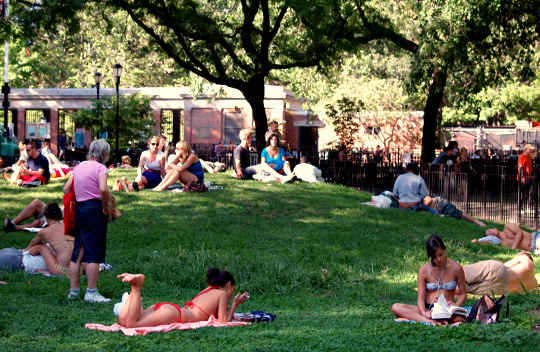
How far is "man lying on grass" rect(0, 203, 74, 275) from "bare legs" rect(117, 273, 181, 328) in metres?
3.04

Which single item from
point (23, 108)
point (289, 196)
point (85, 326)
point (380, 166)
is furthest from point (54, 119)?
point (85, 326)

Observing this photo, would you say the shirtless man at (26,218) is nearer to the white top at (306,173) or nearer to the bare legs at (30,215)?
the bare legs at (30,215)

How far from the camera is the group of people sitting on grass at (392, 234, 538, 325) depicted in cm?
707

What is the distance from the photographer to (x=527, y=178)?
17.5 metres

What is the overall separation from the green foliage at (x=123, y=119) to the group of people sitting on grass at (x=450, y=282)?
926 inches

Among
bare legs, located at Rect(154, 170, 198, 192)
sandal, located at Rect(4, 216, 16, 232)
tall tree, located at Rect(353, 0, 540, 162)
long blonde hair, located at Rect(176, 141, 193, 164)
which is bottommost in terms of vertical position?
sandal, located at Rect(4, 216, 16, 232)

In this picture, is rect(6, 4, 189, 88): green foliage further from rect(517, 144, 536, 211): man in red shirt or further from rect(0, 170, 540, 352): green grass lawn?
rect(0, 170, 540, 352): green grass lawn

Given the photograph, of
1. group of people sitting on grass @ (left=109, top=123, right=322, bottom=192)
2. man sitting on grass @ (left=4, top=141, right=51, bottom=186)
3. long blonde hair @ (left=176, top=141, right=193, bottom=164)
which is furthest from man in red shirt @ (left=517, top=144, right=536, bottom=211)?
man sitting on grass @ (left=4, top=141, right=51, bottom=186)

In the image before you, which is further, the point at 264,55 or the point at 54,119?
the point at 54,119

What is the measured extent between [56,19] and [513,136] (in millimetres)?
36112

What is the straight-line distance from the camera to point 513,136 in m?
48.8

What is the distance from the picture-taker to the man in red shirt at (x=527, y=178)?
17297 mm

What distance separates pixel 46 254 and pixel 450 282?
5.03m

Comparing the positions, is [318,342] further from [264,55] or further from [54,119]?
[54,119]
